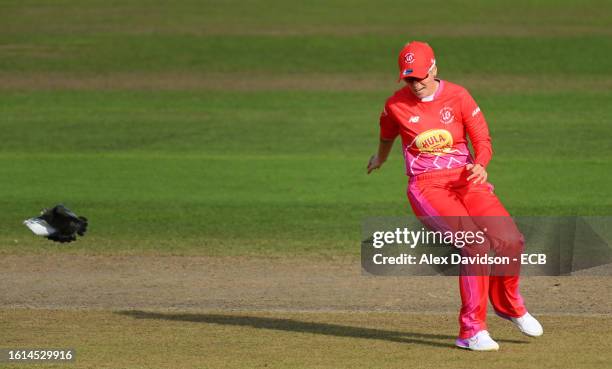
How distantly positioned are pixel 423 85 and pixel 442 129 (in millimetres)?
323

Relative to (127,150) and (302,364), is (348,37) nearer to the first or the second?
(127,150)

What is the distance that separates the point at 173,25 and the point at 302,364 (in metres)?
25.9

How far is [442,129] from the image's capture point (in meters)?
9.11

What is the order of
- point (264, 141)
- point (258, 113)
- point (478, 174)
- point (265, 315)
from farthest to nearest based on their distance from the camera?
point (258, 113), point (264, 141), point (265, 315), point (478, 174)

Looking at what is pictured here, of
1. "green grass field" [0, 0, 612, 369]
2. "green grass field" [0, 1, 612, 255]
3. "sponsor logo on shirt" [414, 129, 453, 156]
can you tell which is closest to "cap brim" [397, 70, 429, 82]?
"sponsor logo on shirt" [414, 129, 453, 156]

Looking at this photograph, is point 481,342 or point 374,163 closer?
point 481,342

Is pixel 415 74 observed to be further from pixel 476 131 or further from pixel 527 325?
pixel 527 325

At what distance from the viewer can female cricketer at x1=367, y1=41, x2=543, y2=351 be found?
355 inches

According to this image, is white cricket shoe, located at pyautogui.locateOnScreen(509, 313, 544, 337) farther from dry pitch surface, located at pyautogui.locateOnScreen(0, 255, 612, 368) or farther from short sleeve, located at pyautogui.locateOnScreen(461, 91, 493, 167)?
short sleeve, located at pyautogui.locateOnScreen(461, 91, 493, 167)

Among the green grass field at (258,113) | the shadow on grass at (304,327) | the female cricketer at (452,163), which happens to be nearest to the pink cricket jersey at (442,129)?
the female cricketer at (452,163)

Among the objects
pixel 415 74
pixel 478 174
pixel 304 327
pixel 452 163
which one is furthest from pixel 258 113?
pixel 478 174

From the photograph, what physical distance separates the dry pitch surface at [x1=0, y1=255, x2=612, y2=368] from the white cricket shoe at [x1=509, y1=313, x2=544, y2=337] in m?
0.11

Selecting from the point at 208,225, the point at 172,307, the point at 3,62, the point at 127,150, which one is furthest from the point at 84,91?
the point at 172,307

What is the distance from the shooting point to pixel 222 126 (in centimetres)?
2284
